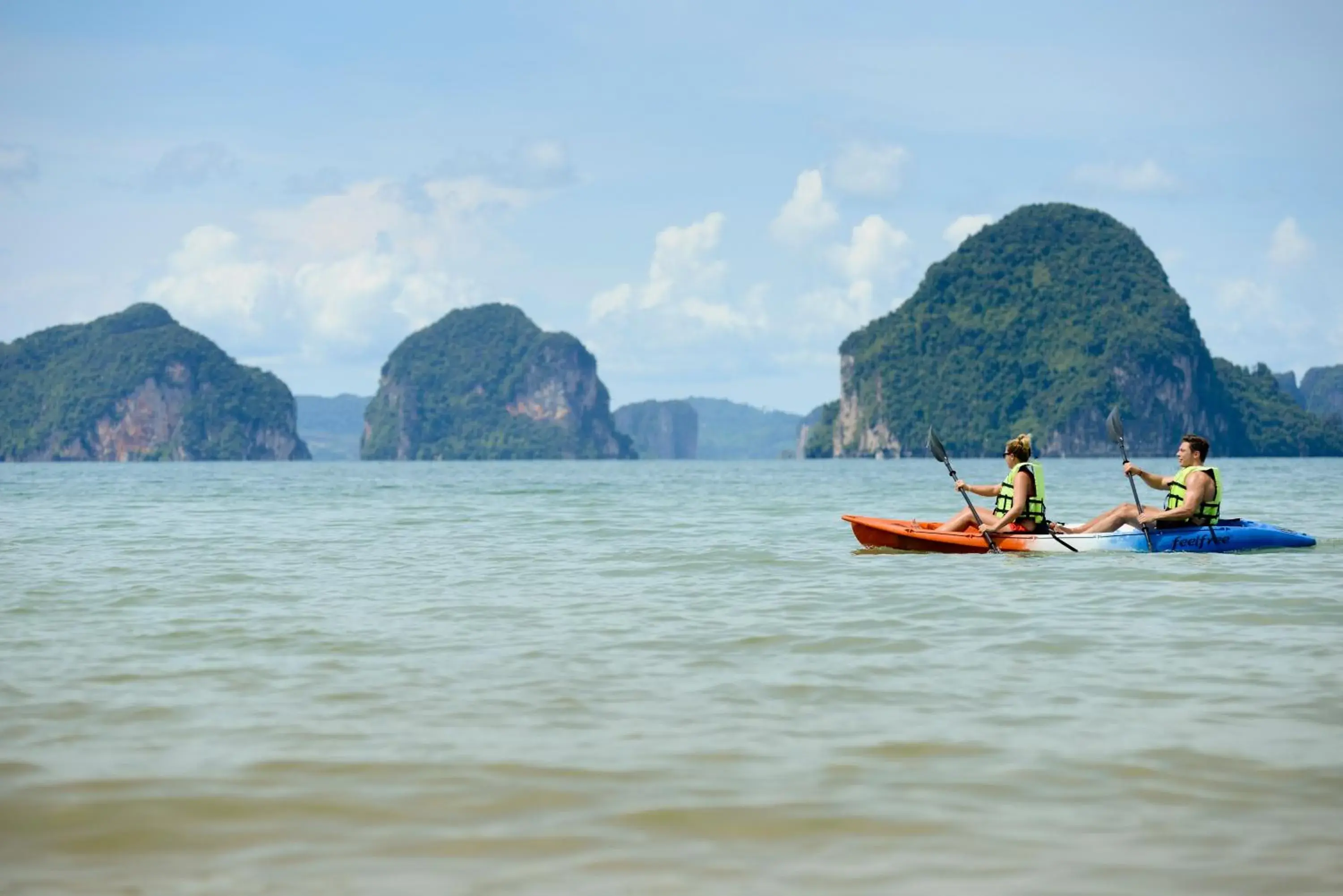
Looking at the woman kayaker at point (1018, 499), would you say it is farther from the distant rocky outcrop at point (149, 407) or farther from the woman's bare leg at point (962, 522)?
the distant rocky outcrop at point (149, 407)

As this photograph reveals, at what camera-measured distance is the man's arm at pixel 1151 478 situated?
1355 cm

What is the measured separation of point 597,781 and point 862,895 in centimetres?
143

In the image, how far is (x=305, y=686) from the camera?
707 cm

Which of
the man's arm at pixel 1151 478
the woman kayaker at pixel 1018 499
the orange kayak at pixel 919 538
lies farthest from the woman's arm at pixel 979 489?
the man's arm at pixel 1151 478

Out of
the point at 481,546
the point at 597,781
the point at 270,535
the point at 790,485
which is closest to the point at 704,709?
the point at 597,781

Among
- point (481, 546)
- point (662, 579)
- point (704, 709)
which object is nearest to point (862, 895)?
point (704, 709)

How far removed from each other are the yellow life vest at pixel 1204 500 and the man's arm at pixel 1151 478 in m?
0.11

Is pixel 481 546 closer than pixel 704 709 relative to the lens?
No

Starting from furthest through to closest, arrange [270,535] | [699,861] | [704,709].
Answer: [270,535]
[704,709]
[699,861]

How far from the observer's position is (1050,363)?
6088 inches

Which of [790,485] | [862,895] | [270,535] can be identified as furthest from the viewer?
[790,485]

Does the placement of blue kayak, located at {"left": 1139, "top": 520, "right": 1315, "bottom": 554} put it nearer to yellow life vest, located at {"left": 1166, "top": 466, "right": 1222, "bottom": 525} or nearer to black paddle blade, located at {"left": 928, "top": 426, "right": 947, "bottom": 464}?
yellow life vest, located at {"left": 1166, "top": 466, "right": 1222, "bottom": 525}

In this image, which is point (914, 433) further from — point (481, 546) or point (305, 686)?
point (305, 686)

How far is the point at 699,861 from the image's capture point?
4.20m
